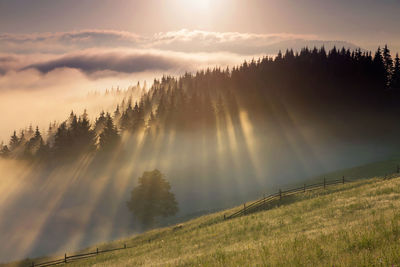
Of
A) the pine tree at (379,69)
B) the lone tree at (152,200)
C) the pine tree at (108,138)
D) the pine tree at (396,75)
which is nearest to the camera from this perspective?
the lone tree at (152,200)

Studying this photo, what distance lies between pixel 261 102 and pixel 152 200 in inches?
3495

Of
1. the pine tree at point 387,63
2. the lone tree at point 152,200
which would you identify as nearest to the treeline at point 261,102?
the pine tree at point 387,63

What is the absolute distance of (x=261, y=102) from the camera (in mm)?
136625

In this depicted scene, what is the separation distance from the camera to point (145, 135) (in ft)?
383

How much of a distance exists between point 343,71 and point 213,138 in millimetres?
69519

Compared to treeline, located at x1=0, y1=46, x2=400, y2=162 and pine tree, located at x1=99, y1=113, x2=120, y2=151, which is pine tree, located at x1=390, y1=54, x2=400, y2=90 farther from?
pine tree, located at x1=99, y1=113, x2=120, y2=151

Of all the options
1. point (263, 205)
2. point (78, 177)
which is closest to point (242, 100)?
point (78, 177)

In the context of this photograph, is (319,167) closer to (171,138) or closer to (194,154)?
(194,154)

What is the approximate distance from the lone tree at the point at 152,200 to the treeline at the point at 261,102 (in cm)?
4126

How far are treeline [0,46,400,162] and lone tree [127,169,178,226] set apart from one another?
41.3 m

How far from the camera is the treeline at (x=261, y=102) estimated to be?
335 ft

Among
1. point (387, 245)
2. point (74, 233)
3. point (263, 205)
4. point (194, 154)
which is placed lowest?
point (74, 233)

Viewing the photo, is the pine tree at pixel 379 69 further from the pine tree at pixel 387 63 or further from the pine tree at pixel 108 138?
the pine tree at pixel 108 138

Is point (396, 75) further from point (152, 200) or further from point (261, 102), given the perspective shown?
point (152, 200)
